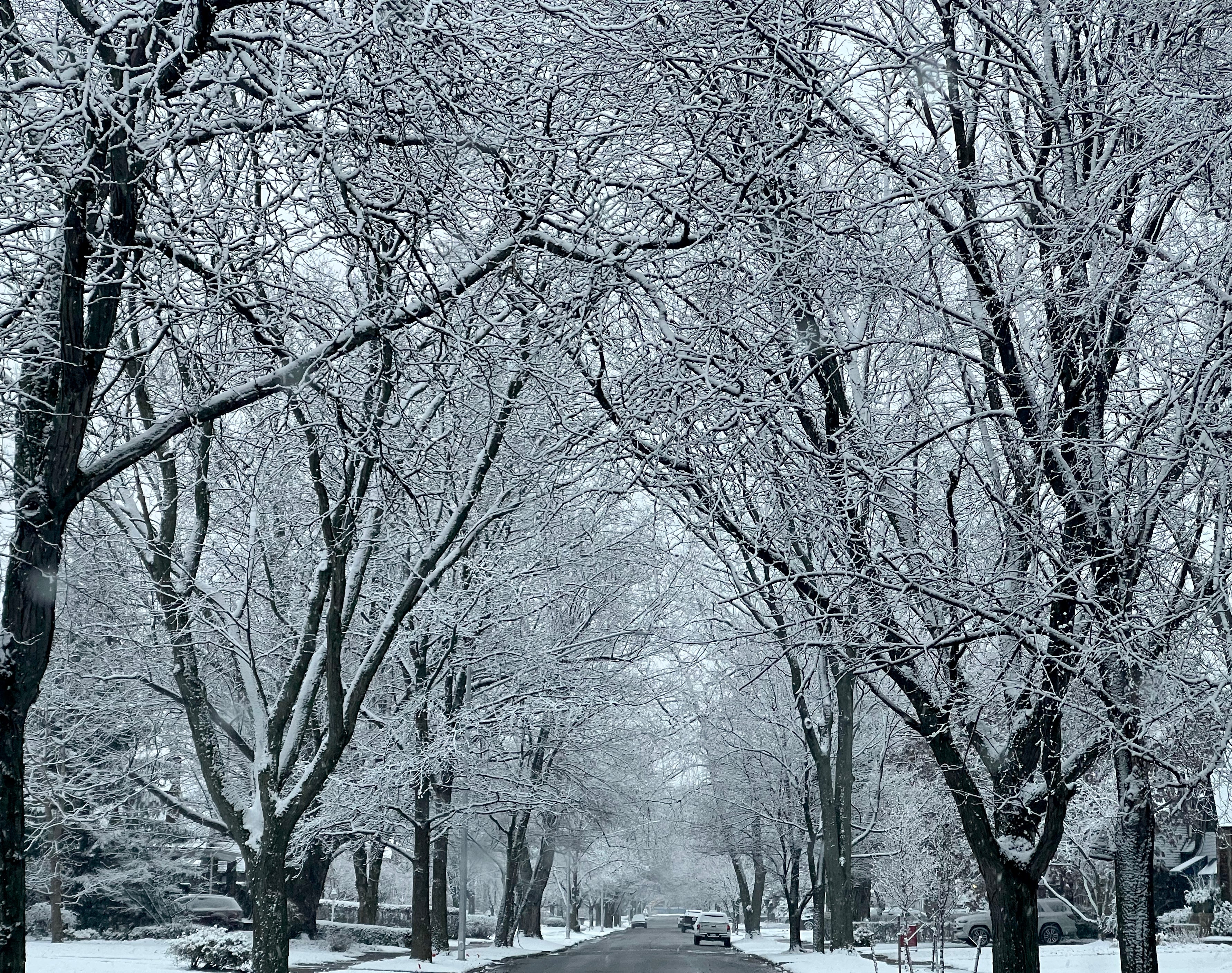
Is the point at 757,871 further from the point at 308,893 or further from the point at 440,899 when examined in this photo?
the point at 440,899

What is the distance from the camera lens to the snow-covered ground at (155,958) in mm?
22484

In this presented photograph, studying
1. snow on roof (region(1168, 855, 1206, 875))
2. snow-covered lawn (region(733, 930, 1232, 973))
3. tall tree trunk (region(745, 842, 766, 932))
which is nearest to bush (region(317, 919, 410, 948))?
snow-covered lawn (region(733, 930, 1232, 973))

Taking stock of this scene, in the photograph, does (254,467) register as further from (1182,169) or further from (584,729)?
(584,729)

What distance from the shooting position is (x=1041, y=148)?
7281mm

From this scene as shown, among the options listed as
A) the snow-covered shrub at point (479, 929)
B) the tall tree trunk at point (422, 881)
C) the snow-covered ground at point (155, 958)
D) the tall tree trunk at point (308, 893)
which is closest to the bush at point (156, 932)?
the snow-covered ground at point (155, 958)

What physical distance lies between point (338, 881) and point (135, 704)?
2296 inches

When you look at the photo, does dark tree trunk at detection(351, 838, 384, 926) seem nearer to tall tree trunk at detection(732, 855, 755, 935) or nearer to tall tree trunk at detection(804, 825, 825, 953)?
tall tree trunk at detection(804, 825, 825, 953)

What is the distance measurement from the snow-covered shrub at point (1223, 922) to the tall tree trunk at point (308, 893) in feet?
82.9

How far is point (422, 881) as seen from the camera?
25.5m

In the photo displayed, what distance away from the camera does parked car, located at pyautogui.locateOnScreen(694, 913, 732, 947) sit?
161 ft

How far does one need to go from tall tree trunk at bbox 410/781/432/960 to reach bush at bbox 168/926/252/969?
3244 millimetres

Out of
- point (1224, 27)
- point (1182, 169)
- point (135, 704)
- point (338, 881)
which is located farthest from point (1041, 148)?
point (338, 881)

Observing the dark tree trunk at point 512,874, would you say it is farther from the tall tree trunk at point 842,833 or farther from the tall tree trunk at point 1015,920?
the tall tree trunk at point 1015,920

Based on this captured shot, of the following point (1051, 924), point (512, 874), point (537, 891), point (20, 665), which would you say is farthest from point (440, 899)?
point (20, 665)
